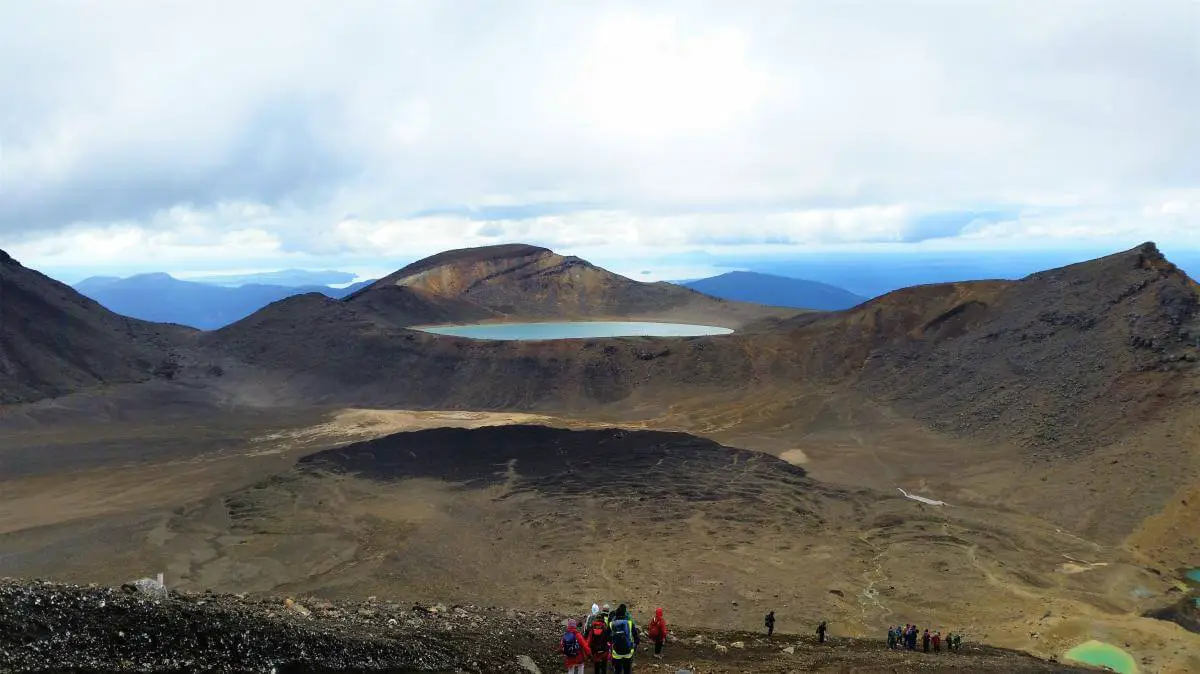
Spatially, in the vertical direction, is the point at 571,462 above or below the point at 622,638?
below

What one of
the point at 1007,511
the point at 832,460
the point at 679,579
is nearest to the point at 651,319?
the point at 832,460

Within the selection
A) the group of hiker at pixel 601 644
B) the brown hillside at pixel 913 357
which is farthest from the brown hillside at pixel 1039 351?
the group of hiker at pixel 601 644

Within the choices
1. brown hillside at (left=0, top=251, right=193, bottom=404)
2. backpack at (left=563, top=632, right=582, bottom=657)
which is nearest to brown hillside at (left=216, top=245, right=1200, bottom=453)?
brown hillside at (left=0, top=251, right=193, bottom=404)

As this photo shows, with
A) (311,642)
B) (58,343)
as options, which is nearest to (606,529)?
(311,642)

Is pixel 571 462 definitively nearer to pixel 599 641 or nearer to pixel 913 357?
pixel 599 641

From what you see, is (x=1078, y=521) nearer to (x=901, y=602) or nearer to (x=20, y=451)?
(x=901, y=602)

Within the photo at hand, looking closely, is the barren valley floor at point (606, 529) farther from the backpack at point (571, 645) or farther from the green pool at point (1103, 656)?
the backpack at point (571, 645)
